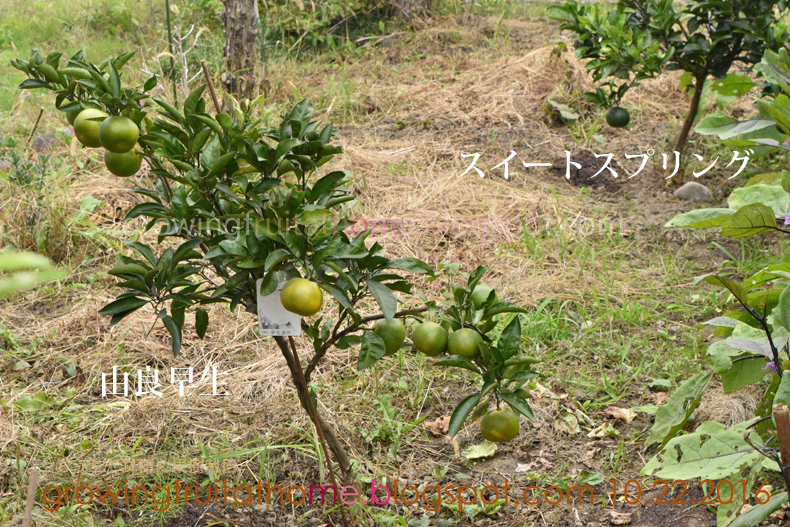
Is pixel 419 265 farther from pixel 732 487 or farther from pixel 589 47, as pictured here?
pixel 589 47

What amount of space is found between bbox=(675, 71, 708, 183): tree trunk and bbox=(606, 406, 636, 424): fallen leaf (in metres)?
2.08

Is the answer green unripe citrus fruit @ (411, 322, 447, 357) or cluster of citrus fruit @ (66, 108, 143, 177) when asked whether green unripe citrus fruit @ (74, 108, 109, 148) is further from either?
green unripe citrus fruit @ (411, 322, 447, 357)

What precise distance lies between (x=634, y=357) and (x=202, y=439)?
174 cm

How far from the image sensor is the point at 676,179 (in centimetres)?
407

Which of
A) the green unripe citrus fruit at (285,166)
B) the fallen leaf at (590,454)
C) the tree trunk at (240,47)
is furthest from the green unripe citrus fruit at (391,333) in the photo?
the tree trunk at (240,47)

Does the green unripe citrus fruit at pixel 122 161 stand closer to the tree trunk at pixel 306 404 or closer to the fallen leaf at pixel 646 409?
the tree trunk at pixel 306 404

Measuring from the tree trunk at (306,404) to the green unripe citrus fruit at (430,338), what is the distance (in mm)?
391

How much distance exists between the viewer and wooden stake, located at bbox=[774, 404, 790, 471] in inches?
46.9

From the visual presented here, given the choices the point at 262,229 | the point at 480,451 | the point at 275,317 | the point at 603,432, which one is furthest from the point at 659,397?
the point at 262,229

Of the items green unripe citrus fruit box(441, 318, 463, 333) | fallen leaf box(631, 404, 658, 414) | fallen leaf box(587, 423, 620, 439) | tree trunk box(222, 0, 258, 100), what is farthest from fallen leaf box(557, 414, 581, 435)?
tree trunk box(222, 0, 258, 100)

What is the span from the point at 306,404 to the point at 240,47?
11.4ft

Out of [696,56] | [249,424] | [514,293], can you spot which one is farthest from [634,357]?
[696,56]

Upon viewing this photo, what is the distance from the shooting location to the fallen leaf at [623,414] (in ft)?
8.04

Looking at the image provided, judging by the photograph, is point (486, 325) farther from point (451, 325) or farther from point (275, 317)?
point (275, 317)
